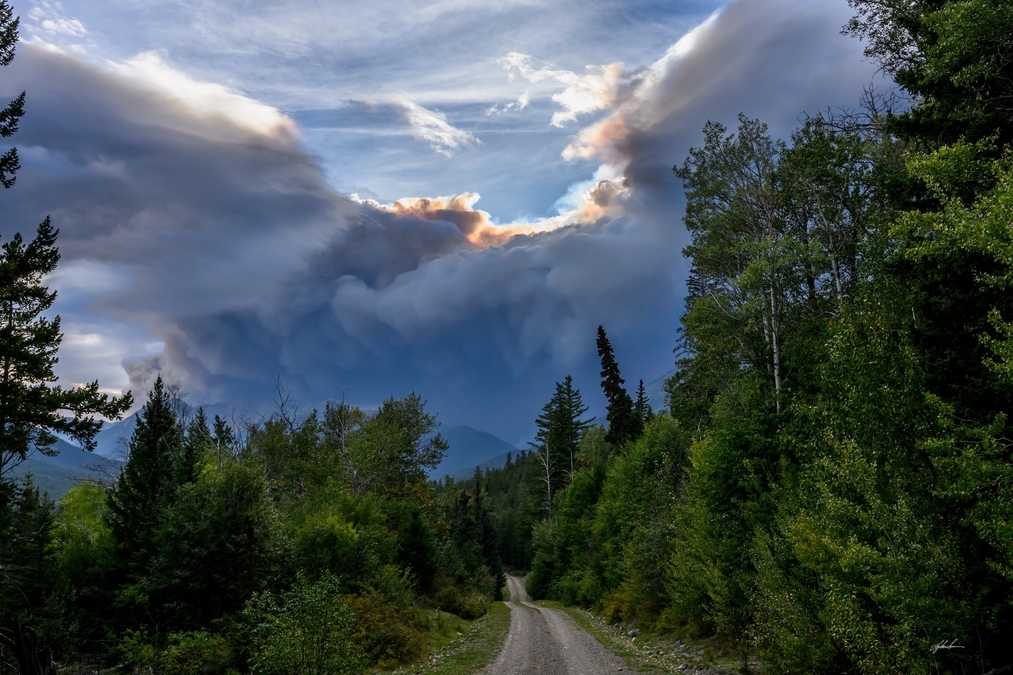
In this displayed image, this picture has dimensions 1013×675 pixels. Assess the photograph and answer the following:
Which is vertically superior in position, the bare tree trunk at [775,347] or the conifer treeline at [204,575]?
the bare tree trunk at [775,347]

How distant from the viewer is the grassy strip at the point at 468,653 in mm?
18266

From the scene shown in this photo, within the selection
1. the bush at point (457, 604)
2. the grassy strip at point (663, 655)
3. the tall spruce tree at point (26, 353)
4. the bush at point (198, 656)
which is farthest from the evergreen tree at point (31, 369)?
the bush at point (457, 604)

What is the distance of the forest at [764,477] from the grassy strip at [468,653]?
4.27 feet

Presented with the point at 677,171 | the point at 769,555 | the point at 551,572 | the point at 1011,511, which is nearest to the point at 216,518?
the point at 769,555

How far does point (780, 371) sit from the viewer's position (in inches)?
824

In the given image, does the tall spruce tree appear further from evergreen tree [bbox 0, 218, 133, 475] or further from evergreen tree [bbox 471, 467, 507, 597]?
evergreen tree [bbox 471, 467, 507, 597]

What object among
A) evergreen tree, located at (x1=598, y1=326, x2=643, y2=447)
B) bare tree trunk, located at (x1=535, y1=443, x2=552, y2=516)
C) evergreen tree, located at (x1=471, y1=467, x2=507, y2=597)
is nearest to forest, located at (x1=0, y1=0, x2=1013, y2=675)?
evergreen tree, located at (x1=598, y1=326, x2=643, y2=447)

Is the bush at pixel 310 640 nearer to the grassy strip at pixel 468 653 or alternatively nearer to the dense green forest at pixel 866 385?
the grassy strip at pixel 468 653

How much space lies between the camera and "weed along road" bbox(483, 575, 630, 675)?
17.5m

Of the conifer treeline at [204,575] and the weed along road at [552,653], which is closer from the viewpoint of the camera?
the conifer treeline at [204,575]

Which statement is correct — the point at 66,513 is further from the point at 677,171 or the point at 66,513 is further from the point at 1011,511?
the point at 1011,511

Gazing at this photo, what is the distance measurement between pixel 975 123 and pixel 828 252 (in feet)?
31.2

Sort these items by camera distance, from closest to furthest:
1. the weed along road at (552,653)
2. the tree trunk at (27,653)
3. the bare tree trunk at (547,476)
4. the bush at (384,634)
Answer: the tree trunk at (27,653) → the weed along road at (552,653) → the bush at (384,634) → the bare tree trunk at (547,476)

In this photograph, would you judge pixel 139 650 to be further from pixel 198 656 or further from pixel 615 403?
pixel 615 403
